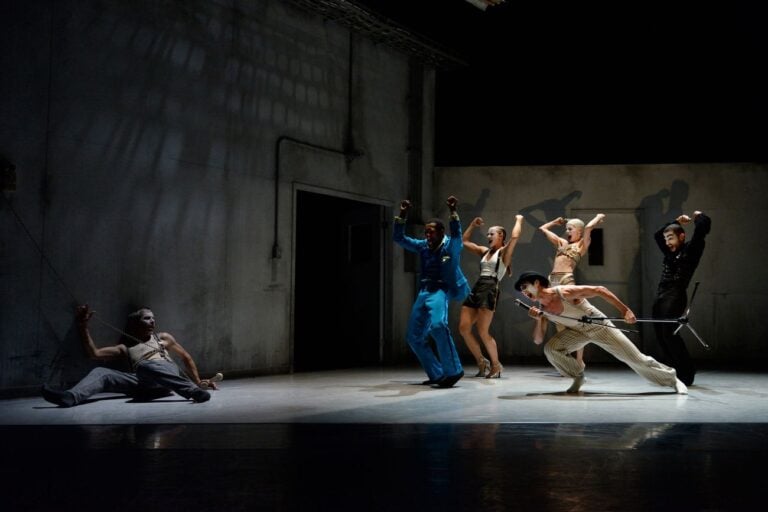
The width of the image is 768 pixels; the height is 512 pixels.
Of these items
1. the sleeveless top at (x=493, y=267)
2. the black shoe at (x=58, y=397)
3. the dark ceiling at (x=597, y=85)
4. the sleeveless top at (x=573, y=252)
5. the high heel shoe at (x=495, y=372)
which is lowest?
the high heel shoe at (x=495, y=372)

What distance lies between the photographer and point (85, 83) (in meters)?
7.33

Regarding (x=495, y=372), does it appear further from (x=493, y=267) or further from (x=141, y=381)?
(x=141, y=381)

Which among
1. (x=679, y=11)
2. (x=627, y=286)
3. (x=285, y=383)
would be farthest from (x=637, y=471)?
(x=679, y=11)

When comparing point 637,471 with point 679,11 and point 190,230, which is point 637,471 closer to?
point 190,230

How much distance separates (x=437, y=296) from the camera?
7.98 metres

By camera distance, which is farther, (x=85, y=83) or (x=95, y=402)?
(x=85, y=83)

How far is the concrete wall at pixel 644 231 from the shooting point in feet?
36.5

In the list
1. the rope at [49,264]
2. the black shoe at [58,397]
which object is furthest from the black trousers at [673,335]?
the black shoe at [58,397]

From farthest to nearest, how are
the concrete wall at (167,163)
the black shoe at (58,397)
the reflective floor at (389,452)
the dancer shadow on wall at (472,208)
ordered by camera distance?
1. the dancer shadow on wall at (472,208)
2. the concrete wall at (167,163)
3. the black shoe at (58,397)
4. the reflective floor at (389,452)

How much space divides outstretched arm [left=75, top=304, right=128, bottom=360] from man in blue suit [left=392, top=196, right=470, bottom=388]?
111 inches

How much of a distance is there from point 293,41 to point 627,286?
591 centimetres

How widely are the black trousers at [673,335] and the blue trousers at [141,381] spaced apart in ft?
15.2

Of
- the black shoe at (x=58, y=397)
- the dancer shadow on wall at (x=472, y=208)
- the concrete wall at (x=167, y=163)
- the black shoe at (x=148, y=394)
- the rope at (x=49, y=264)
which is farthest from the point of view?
the dancer shadow on wall at (x=472, y=208)

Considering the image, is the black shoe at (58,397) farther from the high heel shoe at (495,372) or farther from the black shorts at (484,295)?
the high heel shoe at (495,372)
